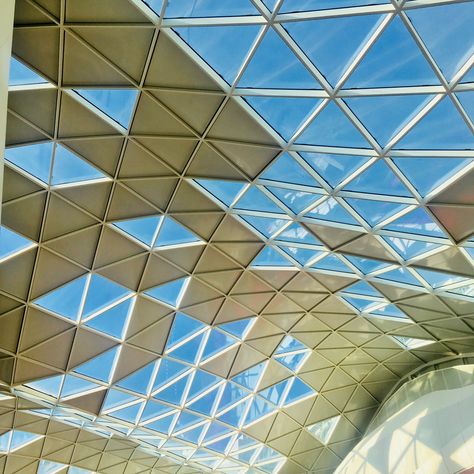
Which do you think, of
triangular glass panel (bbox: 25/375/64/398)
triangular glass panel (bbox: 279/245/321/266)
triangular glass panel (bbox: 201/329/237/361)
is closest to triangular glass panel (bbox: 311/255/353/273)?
triangular glass panel (bbox: 279/245/321/266)

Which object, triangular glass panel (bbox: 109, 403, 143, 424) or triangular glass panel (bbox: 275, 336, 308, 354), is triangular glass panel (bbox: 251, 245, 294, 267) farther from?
triangular glass panel (bbox: 109, 403, 143, 424)

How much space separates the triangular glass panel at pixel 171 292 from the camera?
33.5 m

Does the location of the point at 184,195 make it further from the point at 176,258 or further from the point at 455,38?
the point at 455,38

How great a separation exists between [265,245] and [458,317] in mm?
15228

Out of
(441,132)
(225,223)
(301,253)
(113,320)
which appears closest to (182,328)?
(113,320)

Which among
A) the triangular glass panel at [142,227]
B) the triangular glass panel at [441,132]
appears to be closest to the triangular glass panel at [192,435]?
the triangular glass panel at [142,227]

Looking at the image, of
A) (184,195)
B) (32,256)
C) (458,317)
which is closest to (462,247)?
(458,317)

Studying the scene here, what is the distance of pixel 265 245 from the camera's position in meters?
30.9

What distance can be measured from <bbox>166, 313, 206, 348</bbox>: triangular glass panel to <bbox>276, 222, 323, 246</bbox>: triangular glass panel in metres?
10.9

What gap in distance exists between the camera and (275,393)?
44.5 m

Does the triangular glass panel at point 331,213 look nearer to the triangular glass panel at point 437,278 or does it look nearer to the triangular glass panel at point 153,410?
the triangular glass panel at point 437,278

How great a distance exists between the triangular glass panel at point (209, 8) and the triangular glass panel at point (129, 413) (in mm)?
33665

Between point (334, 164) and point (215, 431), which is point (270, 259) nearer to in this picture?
point (334, 164)

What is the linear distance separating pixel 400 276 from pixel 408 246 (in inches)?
152
